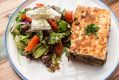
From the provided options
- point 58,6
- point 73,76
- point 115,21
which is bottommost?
point 73,76

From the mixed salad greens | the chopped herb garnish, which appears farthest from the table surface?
the chopped herb garnish

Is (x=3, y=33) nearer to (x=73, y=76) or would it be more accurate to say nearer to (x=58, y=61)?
(x=58, y=61)

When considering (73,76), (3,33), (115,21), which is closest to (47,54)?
(73,76)

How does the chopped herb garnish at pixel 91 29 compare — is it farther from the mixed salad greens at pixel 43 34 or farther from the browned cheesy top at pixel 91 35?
the mixed salad greens at pixel 43 34

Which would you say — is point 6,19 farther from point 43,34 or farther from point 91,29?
point 91,29

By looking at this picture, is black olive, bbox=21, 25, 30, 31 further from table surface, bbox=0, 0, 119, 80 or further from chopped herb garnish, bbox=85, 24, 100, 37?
chopped herb garnish, bbox=85, 24, 100, 37

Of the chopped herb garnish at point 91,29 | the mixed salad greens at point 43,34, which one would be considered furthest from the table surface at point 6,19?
the chopped herb garnish at point 91,29
